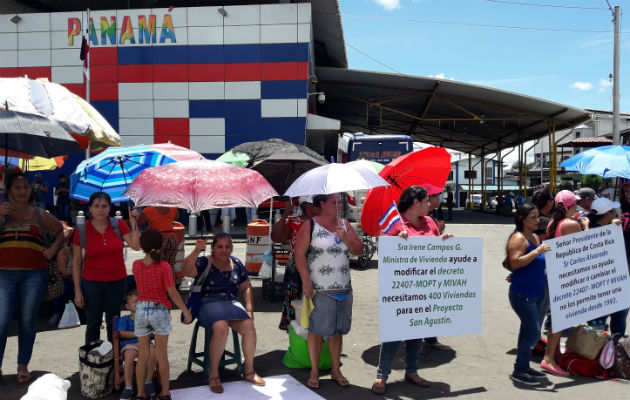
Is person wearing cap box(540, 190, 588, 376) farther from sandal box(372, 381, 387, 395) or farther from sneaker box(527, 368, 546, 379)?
sandal box(372, 381, 387, 395)

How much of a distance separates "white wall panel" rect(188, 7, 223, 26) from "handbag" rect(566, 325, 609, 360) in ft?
61.9

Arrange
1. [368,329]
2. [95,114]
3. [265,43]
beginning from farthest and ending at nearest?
[265,43] → [368,329] → [95,114]

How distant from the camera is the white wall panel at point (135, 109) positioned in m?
20.7

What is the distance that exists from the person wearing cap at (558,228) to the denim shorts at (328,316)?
2172mm

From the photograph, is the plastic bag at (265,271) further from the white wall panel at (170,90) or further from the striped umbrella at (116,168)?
the white wall panel at (170,90)

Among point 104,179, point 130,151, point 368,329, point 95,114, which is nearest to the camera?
point 95,114

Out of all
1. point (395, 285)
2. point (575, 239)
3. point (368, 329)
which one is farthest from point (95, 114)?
point (575, 239)

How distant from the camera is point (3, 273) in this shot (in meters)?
4.39

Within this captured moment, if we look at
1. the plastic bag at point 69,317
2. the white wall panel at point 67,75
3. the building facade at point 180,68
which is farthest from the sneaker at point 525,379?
the white wall panel at point 67,75

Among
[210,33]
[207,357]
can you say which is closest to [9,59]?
[210,33]

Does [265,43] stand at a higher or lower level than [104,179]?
higher

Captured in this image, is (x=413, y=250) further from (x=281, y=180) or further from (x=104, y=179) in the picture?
(x=104, y=179)

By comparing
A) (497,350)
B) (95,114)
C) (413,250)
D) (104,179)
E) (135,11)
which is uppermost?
(135,11)

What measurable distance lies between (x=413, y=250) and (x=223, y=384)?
218cm
